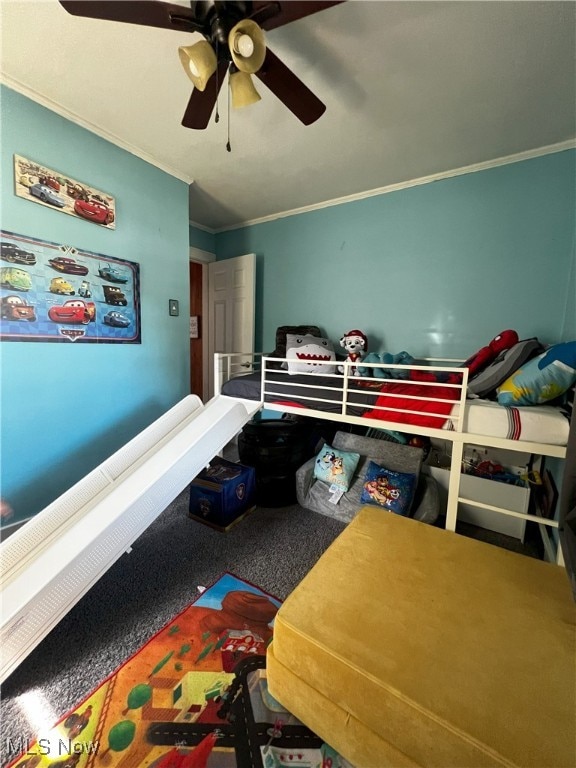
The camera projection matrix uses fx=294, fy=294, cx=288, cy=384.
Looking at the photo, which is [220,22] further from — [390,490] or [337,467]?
[390,490]

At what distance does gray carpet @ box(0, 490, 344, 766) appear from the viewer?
1.05 meters

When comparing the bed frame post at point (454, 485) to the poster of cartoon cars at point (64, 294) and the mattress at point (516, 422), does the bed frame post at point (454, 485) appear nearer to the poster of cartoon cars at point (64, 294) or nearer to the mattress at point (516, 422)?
the mattress at point (516, 422)

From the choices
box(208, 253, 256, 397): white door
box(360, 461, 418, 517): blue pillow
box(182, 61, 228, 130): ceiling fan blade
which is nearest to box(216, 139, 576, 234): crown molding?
box(208, 253, 256, 397): white door

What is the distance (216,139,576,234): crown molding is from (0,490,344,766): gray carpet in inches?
108

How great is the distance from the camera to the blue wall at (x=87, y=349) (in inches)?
68.2

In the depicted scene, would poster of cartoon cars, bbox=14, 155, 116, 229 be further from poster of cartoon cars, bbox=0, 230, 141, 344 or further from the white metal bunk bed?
the white metal bunk bed

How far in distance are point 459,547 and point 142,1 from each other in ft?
7.54

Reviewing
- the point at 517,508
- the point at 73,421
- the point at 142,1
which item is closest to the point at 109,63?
the point at 142,1

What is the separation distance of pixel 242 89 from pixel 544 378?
183cm

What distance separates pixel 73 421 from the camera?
2016 mm

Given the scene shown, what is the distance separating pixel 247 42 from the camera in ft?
3.39

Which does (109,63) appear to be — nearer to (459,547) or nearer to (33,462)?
(33,462)

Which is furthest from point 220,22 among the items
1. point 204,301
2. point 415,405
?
point 204,301

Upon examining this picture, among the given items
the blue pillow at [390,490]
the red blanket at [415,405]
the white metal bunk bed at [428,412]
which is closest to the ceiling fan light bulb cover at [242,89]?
the white metal bunk bed at [428,412]
